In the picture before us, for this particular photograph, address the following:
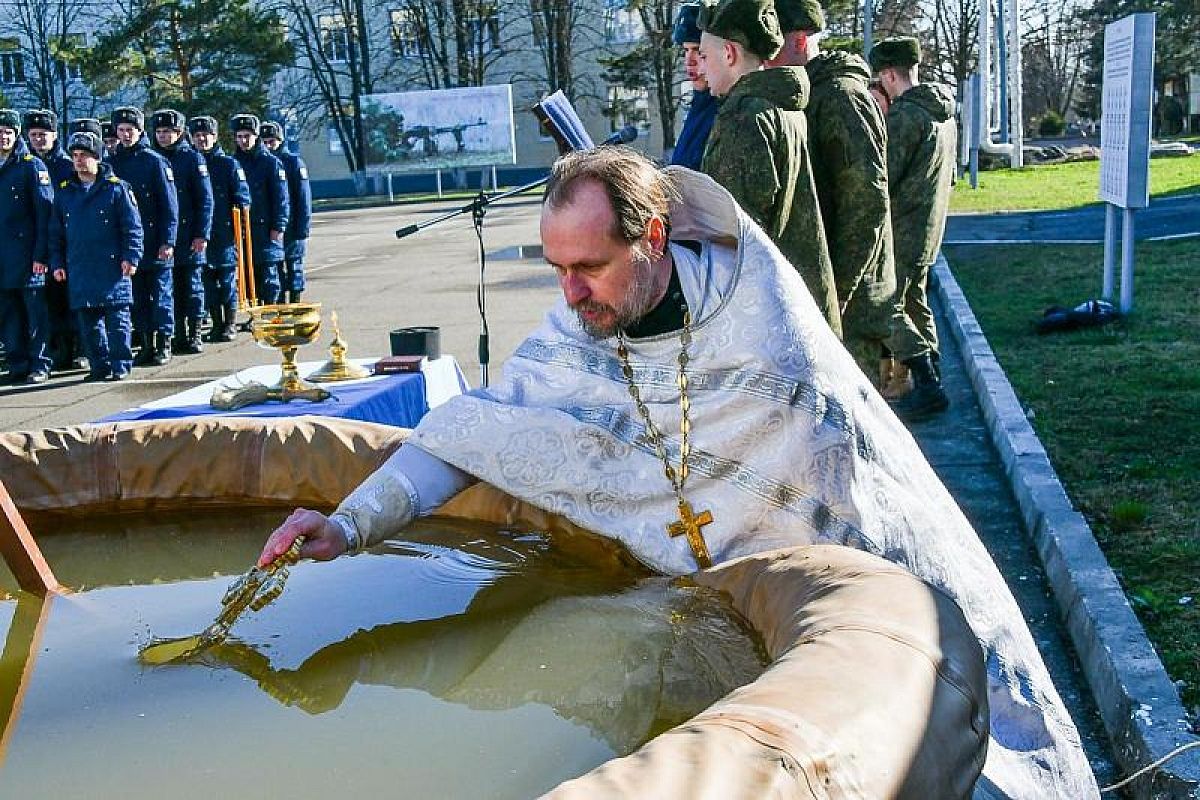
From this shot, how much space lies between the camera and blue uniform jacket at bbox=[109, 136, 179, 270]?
11.8 meters

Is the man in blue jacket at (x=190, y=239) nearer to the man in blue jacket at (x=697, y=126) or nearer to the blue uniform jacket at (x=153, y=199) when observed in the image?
the blue uniform jacket at (x=153, y=199)

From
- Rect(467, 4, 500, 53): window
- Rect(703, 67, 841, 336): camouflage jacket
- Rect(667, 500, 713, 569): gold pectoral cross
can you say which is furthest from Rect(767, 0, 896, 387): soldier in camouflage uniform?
Rect(467, 4, 500, 53): window

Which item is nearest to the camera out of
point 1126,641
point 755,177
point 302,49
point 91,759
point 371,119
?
point 91,759

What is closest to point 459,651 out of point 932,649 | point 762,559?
point 762,559

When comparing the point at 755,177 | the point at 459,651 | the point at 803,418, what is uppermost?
the point at 755,177

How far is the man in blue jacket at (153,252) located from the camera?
461 inches

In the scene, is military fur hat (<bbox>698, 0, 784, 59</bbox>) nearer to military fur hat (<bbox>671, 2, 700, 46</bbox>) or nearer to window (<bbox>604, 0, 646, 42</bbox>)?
military fur hat (<bbox>671, 2, 700, 46</bbox>)

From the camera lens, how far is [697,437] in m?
2.97

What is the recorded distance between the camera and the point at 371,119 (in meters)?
43.4

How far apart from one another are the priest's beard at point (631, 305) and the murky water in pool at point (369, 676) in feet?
1.83

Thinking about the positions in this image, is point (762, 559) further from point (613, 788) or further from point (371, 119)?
point (371, 119)

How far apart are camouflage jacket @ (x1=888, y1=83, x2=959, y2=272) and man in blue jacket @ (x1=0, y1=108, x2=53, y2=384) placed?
6.76 meters

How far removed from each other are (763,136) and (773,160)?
4.0 inches

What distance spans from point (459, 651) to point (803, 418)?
81 centimetres
